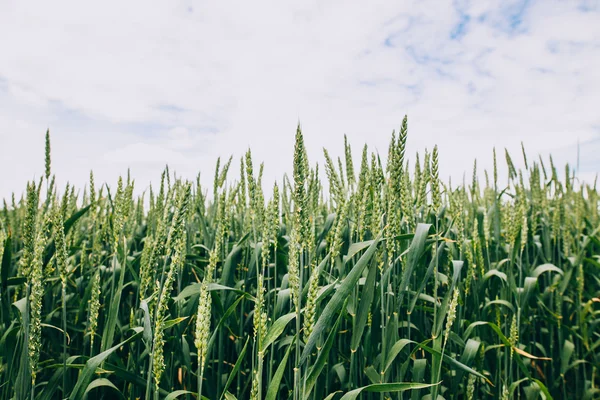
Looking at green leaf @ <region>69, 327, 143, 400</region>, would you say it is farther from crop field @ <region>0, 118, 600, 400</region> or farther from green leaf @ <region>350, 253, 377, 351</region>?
green leaf @ <region>350, 253, 377, 351</region>

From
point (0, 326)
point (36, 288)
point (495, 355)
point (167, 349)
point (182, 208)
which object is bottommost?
point (495, 355)

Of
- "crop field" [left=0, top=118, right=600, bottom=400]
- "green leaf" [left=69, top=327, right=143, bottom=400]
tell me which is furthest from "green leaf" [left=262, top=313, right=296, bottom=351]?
"green leaf" [left=69, top=327, right=143, bottom=400]

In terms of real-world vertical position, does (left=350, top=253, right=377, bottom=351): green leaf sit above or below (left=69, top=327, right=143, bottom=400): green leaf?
above

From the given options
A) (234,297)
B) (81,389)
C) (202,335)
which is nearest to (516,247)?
(234,297)

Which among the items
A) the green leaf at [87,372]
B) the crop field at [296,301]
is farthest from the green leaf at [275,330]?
the green leaf at [87,372]

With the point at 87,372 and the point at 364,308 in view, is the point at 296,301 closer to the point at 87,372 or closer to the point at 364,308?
the point at 364,308

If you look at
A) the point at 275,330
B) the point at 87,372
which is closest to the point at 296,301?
the point at 275,330

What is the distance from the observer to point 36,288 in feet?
4.42

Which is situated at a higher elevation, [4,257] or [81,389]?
[4,257]

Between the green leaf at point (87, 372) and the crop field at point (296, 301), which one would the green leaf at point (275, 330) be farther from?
the green leaf at point (87, 372)

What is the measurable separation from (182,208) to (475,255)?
6.49 ft

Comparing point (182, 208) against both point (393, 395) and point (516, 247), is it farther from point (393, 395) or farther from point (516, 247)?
point (516, 247)

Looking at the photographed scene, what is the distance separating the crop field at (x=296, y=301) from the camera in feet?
4.44

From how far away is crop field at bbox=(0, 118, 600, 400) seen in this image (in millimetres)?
1353
